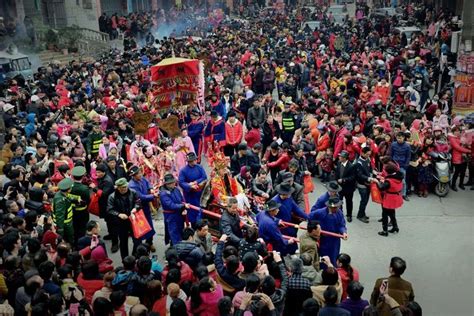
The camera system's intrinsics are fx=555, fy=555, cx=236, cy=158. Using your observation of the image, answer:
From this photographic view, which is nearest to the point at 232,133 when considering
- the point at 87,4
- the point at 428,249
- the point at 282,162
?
the point at 282,162

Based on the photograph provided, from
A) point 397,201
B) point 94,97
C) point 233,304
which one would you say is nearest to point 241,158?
point 397,201

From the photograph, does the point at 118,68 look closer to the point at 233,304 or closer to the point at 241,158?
the point at 241,158

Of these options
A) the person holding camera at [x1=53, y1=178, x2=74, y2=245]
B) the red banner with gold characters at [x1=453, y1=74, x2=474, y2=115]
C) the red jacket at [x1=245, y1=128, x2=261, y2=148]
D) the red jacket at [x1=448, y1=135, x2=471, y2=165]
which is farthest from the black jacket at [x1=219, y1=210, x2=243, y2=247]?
the red banner with gold characters at [x1=453, y1=74, x2=474, y2=115]

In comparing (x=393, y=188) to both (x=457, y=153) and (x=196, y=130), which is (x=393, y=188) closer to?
(x=457, y=153)

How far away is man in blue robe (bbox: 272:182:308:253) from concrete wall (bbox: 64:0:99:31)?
1015 inches

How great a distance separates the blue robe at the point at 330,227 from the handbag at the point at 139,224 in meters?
2.58

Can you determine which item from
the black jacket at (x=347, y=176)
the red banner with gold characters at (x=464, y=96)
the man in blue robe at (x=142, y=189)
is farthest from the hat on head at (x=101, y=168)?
the red banner with gold characters at (x=464, y=96)

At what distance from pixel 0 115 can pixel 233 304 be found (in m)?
9.50

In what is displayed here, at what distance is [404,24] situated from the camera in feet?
96.3

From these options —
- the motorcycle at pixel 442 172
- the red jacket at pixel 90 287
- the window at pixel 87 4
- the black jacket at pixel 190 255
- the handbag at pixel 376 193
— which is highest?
the window at pixel 87 4

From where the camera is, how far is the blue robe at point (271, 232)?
7.19 meters

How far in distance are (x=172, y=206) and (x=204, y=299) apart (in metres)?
2.85

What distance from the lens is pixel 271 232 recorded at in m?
7.19

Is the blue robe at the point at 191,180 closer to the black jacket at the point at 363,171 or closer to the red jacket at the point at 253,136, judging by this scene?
the black jacket at the point at 363,171
